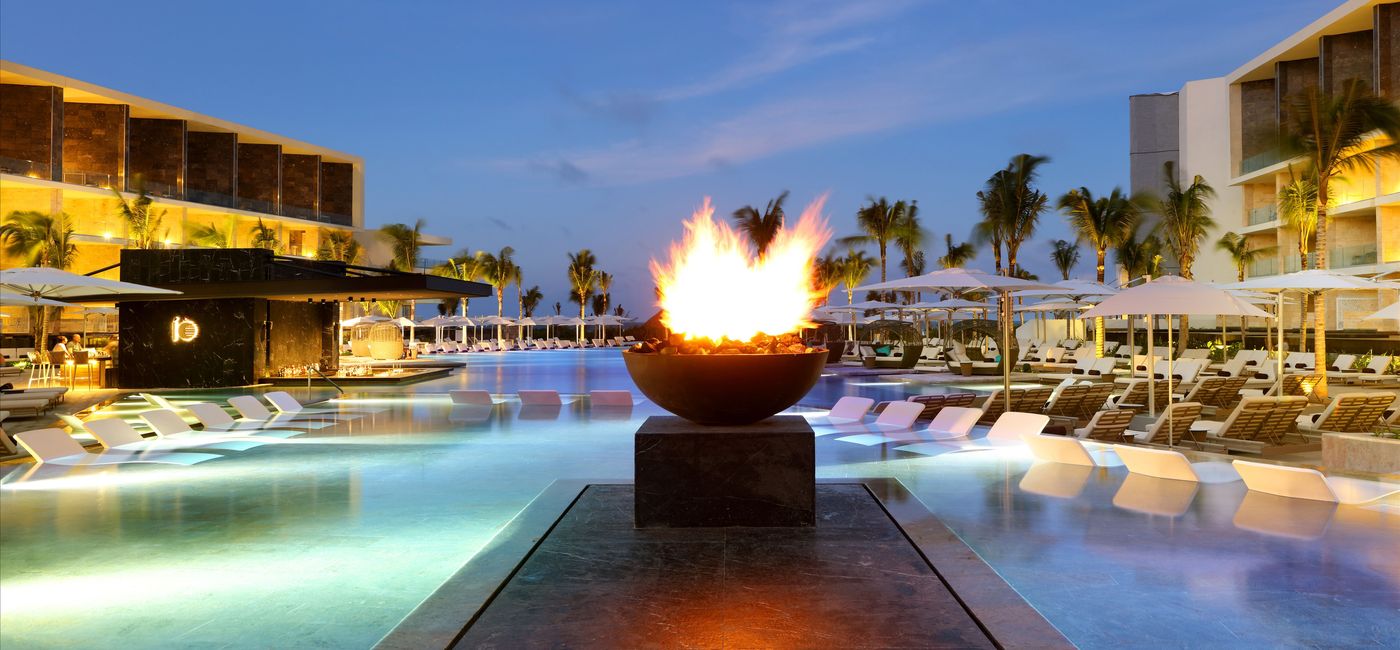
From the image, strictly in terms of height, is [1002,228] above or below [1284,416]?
above

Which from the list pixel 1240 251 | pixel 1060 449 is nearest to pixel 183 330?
pixel 1060 449

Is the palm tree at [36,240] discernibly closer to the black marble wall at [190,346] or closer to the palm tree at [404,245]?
the black marble wall at [190,346]

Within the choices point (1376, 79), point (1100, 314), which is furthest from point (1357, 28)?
point (1100, 314)

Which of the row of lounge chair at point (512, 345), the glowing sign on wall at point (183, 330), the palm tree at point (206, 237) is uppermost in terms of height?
the palm tree at point (206, 237)

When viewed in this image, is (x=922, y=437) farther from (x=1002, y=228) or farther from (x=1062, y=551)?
(x=1002, y=228)

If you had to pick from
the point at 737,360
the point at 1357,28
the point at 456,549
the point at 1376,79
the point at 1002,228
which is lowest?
the point at 456,549

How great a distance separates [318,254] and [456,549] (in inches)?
2067

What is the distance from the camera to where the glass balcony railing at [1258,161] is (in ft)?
122

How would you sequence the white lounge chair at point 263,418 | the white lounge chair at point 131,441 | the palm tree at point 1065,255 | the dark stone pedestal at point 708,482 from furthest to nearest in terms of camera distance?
1. the palm tree at point 1065,255
2. the white lounge chair at point 263,418
3. the white lounge chair at point 131,441
4. the dark stone pedestal at point 708,482

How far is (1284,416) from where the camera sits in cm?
1083

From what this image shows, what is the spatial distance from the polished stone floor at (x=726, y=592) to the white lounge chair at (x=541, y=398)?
1120cm

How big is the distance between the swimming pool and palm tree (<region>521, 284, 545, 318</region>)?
73.3 meters

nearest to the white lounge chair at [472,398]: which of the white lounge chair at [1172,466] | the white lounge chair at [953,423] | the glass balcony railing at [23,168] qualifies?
the white lounge chair at [953,423]

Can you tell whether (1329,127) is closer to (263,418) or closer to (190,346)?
(263,418)
